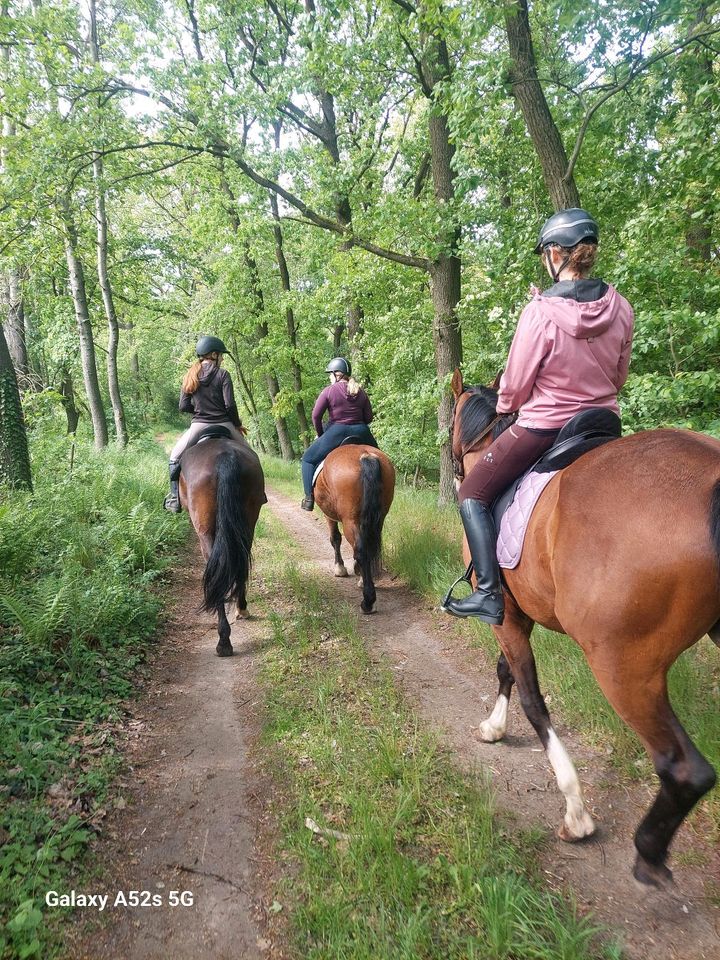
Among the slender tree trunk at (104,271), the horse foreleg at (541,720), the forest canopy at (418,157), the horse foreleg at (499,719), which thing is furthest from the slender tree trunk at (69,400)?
the horse foreleg at (541,720)

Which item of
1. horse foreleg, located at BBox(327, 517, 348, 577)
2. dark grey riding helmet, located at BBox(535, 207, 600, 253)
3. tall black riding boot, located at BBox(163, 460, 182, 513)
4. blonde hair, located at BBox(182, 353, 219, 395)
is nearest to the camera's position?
dark grey riding helmet, located at BBox(535, 207, 600, 253)

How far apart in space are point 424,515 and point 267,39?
362 inches

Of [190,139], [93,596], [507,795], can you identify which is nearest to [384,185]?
[190,139]

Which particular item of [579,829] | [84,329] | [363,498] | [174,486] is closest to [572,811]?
[579,829]

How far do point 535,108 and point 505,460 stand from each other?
492cm

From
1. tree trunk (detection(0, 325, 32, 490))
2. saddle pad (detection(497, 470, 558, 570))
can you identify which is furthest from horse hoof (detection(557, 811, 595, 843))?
tree trunk (detection(0, 325, 32, 490))

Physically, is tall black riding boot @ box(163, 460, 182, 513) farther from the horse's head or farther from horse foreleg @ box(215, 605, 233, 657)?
the horse's head

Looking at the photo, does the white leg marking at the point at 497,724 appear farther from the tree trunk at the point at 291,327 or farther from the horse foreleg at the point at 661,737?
the tree trunk at the point at 291,327

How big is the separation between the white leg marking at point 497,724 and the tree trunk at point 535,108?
5312 millimetres

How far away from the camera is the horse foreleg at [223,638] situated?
5124 millimetres

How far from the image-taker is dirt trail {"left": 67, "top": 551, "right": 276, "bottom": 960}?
2273 mm

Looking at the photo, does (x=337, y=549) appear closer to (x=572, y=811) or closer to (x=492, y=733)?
(x=492, y=733)

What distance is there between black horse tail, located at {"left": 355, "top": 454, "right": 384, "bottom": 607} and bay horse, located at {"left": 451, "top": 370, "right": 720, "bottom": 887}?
3581mm

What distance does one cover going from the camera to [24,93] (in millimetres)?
9125
